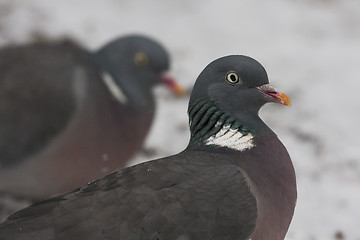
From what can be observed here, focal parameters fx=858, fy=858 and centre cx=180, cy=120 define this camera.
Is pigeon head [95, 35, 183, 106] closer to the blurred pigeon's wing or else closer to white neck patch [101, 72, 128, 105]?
white neck patch [101, 72, 128, 105]

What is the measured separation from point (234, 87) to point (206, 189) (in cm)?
70

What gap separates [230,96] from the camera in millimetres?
4465

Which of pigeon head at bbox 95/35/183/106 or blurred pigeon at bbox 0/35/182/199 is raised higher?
pigeon head at bbox 95/35/183/106

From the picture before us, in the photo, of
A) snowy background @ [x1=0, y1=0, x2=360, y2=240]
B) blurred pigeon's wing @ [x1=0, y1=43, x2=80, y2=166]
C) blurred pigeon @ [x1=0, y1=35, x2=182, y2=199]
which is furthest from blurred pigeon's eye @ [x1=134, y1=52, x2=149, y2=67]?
snowy background @ [x1=0, y1=0, x2=360, y2=240]

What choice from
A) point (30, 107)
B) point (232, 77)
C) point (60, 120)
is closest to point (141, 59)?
point (60, 120)

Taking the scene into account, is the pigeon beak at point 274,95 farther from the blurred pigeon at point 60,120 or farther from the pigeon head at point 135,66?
the pigeon head at point 135,66

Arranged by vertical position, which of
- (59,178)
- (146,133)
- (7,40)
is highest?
(7,40)

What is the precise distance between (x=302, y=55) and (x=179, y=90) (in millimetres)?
2193

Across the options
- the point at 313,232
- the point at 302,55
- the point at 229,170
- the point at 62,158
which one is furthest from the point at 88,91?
the point at 302,55

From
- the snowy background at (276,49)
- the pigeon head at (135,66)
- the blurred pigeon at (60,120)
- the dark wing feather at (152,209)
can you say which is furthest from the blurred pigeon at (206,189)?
the pigeon head at (135,66)

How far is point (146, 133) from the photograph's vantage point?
6512mm

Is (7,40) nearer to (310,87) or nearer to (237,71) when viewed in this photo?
(310,87)

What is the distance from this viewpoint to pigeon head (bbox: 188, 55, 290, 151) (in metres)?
4.44

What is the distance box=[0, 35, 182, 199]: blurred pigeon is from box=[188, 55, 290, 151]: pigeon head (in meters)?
1.82
